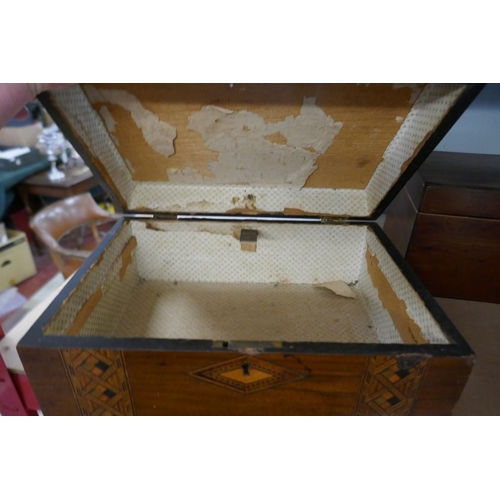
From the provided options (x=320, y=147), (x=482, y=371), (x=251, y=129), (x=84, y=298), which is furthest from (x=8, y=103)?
(x=482, y=371)

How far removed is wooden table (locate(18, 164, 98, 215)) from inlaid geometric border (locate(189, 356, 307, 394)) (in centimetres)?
257

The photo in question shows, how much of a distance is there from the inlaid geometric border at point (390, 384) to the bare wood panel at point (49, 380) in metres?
0.65

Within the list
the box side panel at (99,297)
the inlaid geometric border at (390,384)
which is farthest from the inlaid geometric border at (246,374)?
Answer: the box side panel at (99,297)

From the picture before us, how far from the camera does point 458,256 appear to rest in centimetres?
127

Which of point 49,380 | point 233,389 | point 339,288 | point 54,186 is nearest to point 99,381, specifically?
point 49,380

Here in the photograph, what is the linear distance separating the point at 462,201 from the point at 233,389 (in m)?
0.94

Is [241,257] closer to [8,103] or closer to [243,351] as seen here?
[243,351]

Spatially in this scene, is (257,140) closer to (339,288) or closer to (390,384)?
(339,288)

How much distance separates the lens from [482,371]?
113cm

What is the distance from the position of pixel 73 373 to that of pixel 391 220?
1.26 m

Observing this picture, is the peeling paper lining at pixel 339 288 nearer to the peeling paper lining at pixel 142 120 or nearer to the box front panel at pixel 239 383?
the box front panel at pixel 239 383

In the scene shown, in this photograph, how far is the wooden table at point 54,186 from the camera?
293 centimetres

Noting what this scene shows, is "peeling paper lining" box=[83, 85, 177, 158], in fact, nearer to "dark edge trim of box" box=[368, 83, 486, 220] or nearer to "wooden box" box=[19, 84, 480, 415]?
"wooden box" box=[19, 84, 480, 415]

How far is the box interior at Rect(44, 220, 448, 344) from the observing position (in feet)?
3.97
